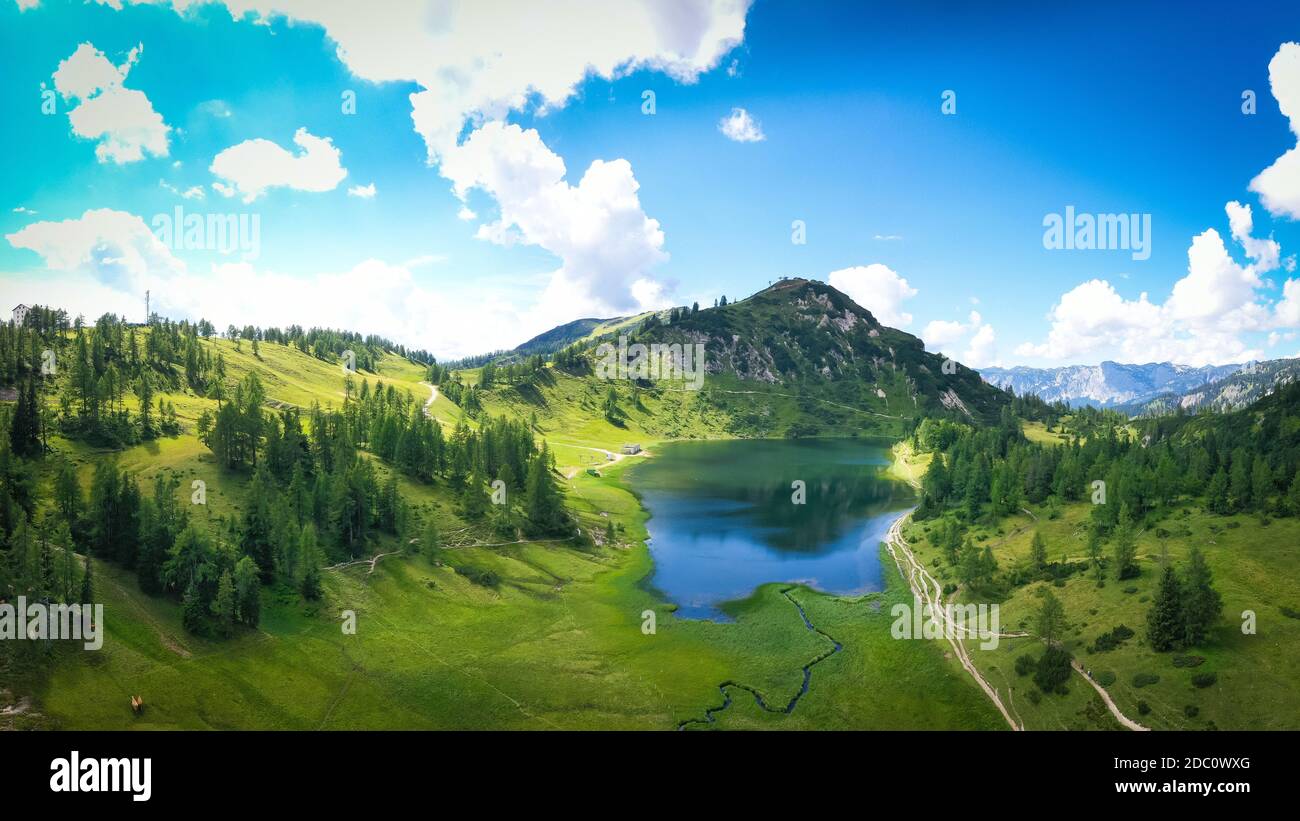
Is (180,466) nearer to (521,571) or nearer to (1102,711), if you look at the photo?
(521,571)

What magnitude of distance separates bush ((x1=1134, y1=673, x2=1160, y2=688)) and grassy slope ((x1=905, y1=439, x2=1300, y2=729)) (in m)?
0.41

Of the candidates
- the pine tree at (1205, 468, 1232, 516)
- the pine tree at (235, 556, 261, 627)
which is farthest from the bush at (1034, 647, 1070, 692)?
the pine tree at (235, 556, 261, 627)

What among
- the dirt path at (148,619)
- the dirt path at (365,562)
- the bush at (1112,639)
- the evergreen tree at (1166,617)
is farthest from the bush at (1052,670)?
the dirt path at (148,619)

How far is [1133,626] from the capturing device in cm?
6094

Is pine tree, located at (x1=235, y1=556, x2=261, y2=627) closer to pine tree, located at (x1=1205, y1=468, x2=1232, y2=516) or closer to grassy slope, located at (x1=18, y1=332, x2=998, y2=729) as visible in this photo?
grassy slope, located at (x1=18, y1=332, x2=998, y2=729)

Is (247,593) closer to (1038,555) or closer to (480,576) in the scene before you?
(480,576)

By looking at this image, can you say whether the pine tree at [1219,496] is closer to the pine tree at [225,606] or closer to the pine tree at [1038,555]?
the pine tree at [1038,555]

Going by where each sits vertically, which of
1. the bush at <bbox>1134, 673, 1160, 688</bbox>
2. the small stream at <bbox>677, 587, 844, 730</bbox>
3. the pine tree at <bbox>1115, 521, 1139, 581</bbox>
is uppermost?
Result: the pine tree at <bbox>1115, 521, 1139, 581</bbox>

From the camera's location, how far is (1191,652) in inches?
2136

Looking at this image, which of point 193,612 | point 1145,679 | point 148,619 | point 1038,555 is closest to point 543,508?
point 193,612

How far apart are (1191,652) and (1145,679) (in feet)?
20.3

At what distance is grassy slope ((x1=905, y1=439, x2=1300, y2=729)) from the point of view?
48.0 m
